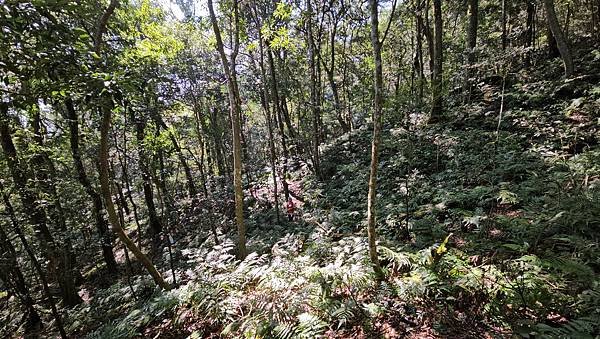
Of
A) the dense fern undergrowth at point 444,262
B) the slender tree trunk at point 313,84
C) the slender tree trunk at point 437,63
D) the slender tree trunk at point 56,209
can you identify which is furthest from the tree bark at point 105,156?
the slender tree trunk at point 437,63

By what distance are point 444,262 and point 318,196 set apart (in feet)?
24.9

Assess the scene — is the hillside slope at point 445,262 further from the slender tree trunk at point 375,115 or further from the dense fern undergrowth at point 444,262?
the slender tree trunk at point 375,115

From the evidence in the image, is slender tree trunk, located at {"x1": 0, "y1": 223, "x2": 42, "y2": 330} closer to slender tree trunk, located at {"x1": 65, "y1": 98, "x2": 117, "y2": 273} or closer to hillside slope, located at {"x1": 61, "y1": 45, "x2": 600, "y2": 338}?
hillside slope, located at {"x1": 61, "y1": 45, "x2": 600, "y2": 338}

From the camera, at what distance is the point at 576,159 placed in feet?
20.4

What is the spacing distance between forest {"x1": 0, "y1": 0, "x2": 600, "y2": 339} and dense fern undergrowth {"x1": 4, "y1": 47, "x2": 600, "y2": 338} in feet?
0.11

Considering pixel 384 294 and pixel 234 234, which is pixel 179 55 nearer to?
pixel 234 234

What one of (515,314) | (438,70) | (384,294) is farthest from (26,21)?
(438,70)

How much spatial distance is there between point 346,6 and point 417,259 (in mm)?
14880

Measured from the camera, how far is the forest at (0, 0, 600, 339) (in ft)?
11.7

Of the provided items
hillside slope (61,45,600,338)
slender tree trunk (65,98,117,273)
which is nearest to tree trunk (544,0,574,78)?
hillside slope (61,45,600,338)

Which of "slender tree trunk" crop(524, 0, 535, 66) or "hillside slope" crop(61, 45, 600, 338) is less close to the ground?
"slender tree trunk" crop(524, 0, 535, 66)

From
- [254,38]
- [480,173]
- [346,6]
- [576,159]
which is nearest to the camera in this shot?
[576,159]

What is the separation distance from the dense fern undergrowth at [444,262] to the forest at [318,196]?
3cm

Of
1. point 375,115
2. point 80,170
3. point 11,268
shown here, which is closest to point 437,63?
point 375,115
